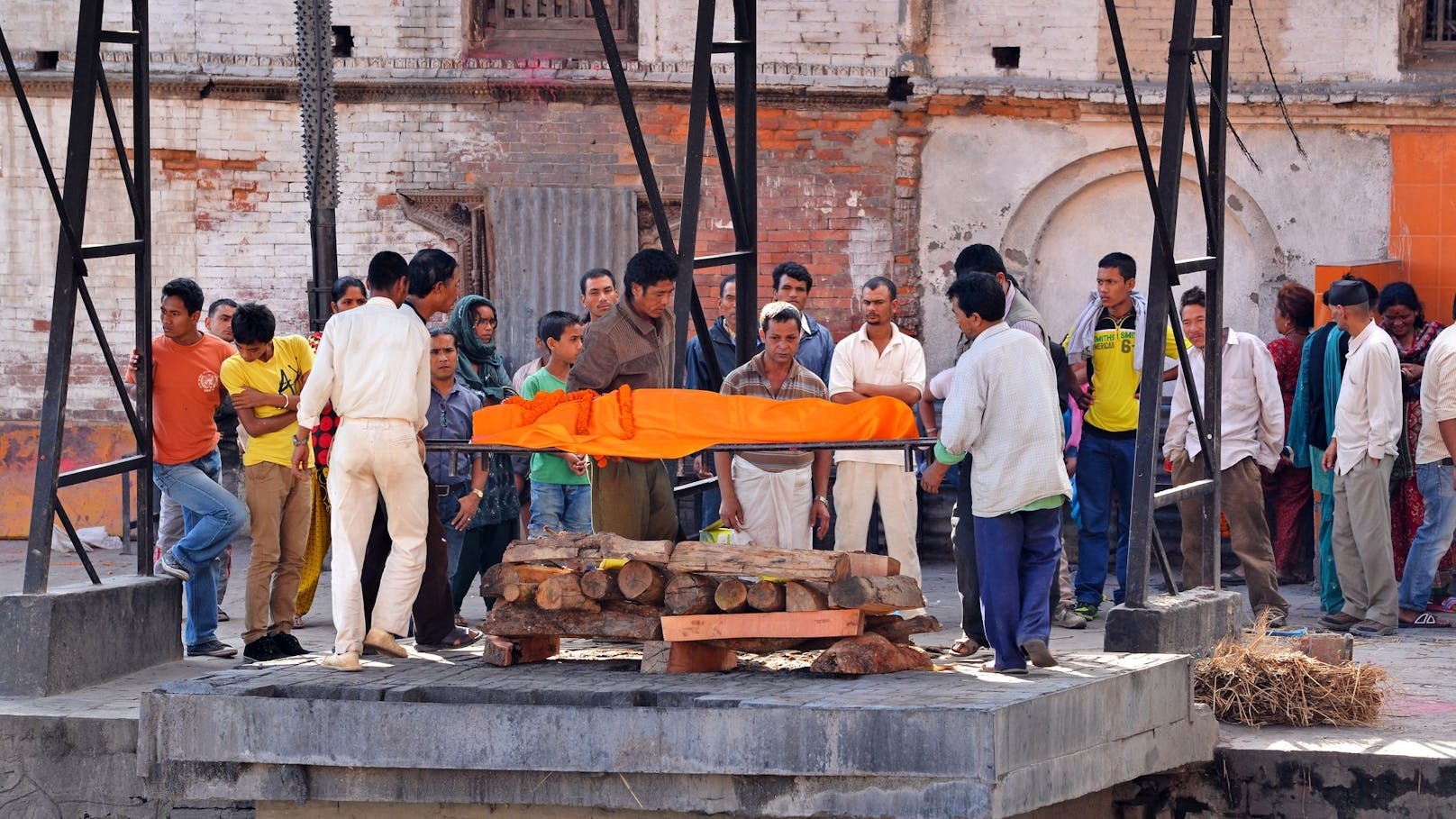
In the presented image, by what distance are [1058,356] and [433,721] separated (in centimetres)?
434

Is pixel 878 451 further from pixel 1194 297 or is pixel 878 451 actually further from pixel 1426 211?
pixel 1426 211

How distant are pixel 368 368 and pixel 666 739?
2099mm

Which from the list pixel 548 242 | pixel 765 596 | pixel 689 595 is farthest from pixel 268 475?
pixel 548 242

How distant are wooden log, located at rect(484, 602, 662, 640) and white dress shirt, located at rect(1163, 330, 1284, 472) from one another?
13.9 ft

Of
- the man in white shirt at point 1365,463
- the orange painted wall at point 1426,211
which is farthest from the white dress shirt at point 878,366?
the orange painted wall at point 1426,211

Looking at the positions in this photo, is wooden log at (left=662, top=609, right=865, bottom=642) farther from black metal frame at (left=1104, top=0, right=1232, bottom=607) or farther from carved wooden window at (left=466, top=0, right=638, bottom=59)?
carved wooden window at (left=466, top=0, right=638, bottom=59)

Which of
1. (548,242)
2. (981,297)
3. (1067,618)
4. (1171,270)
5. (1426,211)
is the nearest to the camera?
(981,297)

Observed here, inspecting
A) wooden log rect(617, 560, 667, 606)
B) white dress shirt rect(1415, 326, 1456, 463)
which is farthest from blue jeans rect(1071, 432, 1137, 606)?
wooden log rect(617, 560, 667, 606)

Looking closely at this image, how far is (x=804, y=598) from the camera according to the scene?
23.4 feet

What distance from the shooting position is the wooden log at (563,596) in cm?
740

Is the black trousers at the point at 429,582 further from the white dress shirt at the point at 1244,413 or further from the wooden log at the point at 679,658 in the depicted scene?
the white dress shirt at the point at 1244,413

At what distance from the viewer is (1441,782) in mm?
7273

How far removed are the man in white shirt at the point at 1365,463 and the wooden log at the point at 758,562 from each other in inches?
168

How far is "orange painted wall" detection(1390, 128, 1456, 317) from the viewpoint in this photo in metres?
14.5
